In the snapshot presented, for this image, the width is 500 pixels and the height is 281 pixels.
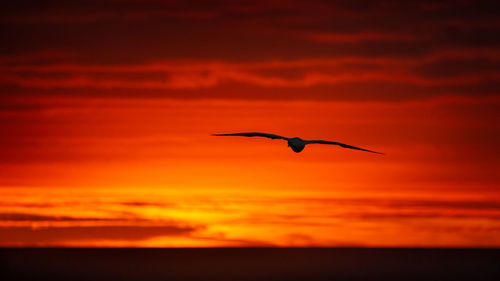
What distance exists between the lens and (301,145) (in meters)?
83.8
